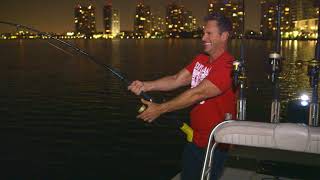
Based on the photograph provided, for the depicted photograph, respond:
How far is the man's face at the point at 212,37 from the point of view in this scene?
4.49 m

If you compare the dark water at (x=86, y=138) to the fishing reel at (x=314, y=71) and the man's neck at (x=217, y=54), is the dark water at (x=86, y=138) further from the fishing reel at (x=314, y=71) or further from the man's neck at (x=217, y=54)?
the man's neck at (x=217, y=54)

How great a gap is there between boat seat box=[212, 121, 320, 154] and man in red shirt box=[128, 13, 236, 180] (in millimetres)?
991

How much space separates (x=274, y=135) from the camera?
3082 mm

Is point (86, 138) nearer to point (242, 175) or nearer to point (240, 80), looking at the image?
point (242, 175)

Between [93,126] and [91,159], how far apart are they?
4.92 m

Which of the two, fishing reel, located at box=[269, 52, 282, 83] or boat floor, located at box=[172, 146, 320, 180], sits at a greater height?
fishing reel, located at box=[269, 52, 282, 83]

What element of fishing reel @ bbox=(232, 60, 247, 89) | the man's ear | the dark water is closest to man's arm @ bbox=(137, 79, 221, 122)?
fishing reel @ bbox=(232, 60, 247, 89)

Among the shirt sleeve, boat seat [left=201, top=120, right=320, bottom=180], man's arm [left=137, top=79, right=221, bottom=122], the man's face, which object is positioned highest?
the man's face

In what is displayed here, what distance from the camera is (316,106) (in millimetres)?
5043

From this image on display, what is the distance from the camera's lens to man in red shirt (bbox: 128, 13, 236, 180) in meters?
4.23

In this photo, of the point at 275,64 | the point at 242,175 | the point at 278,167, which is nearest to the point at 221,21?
the point at 275,64

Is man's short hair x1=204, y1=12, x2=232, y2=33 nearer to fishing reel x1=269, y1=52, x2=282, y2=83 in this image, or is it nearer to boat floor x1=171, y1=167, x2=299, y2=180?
fishing reel x1=269, y1=52, x2=282, y2=83

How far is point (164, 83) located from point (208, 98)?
1.05 m

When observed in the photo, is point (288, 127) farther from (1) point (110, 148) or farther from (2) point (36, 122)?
(2) point (36, 122)
